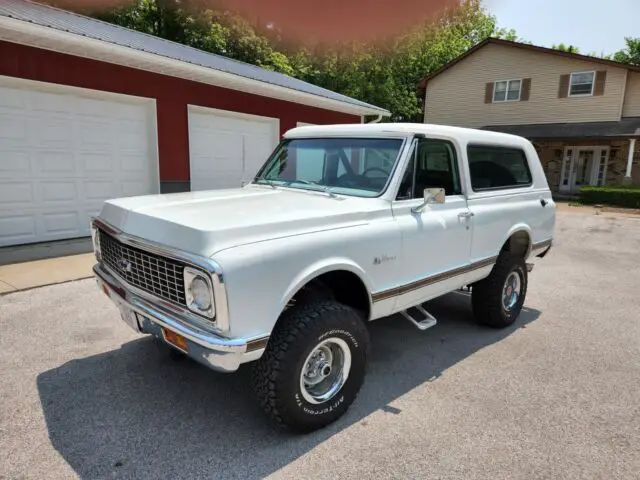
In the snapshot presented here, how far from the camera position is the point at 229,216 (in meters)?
2.82

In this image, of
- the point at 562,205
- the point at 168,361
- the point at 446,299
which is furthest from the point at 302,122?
the point at 562,205

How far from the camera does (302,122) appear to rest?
12.3 m

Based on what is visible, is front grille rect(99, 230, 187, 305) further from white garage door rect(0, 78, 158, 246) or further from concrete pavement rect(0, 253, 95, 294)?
white garage door rect(0, 78, 158, 246)

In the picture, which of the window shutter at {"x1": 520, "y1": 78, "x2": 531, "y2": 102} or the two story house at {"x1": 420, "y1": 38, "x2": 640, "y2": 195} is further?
the window shutter at {"x1": 520, "y1": 78, "x2": 531, "y2": 102}

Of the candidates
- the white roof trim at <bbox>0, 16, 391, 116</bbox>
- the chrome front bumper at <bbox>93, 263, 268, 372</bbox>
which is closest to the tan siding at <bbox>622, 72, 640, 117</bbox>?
the white roof trim at <bbox>0, 16, 391, 116</bbox>

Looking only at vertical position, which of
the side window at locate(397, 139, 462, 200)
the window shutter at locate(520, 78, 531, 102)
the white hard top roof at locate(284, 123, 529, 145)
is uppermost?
the window shutter at locate(520, 78, 531, 102)

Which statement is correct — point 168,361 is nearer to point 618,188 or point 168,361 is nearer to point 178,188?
point 178,188

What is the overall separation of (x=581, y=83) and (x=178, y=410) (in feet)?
76.7

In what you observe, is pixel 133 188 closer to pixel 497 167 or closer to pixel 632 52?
pixel 497 167

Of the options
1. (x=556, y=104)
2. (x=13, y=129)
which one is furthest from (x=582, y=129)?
(x=13, y=129)

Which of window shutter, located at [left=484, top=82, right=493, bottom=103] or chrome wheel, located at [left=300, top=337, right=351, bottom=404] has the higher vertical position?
window shutter, located at [left=484, top=82, right=493, bottom=103]

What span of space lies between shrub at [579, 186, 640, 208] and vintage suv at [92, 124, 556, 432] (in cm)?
1628

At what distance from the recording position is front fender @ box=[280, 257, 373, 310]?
8.60 feet

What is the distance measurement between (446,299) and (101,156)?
648cm
